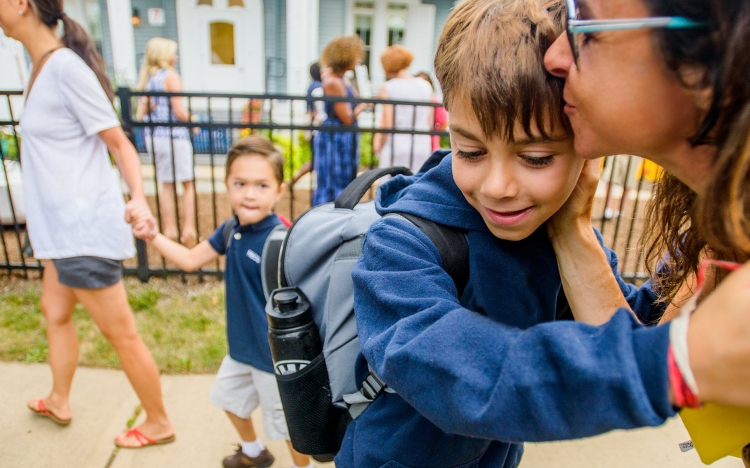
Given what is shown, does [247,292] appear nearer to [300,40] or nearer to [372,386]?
[372,386]

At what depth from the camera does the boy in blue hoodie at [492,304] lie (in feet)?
2.34

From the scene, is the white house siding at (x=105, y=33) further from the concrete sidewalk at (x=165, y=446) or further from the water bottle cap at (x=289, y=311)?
the water bottle cap at (x=289, y=311)

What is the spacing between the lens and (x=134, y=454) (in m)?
2.63

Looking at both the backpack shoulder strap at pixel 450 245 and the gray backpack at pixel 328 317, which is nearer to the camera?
the backpack shoulder strap at pixel 450 245

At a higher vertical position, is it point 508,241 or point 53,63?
point 53,63

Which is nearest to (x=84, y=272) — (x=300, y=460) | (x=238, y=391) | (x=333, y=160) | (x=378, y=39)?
(x=238, y=391)

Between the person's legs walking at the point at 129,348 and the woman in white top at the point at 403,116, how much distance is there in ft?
11.7

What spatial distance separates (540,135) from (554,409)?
49cm

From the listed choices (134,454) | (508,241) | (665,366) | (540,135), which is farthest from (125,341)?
(665,366)

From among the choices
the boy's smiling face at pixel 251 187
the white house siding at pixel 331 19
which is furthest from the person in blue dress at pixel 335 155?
the white house siding at pixel 331 19

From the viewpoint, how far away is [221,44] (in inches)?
493

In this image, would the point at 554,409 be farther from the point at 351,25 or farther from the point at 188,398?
the point at 351,25

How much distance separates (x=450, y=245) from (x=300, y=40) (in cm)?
1084

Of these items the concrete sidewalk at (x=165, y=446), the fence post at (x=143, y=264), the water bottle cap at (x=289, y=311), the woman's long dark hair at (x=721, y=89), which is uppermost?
the woman's long dark hair at (x=721, y=89)
